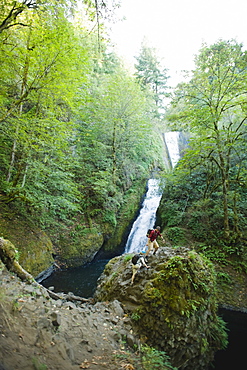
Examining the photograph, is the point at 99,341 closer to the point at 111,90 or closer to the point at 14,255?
the point at 14,255

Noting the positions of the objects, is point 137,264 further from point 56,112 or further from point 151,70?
point 151,70

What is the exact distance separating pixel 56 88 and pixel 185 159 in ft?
22.0

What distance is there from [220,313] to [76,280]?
623 cm

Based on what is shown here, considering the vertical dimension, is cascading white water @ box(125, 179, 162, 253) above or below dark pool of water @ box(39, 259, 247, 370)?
above

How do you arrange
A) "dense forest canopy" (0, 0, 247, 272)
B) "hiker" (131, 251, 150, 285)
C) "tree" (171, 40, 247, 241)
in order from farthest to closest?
"tree" (171, 40, 247, 241)
"dense forest canopy" (0, 0, 247, 272)
"hiker" (131, 251, 150, 285)

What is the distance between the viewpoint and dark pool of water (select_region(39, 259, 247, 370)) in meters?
5.02

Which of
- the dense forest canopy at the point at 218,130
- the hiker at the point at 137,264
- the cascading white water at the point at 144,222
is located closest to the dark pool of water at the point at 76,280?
the cascading white water at the point at 144,222

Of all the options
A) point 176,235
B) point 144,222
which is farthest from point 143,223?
point 176,235

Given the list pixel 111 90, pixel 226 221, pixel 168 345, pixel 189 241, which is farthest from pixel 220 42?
pixel 168 345

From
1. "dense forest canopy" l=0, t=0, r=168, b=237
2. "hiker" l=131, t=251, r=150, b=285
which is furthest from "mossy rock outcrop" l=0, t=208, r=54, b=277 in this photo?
"hiker" l=131, t=251, r=150, b=285

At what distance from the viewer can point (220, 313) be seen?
6996 mm

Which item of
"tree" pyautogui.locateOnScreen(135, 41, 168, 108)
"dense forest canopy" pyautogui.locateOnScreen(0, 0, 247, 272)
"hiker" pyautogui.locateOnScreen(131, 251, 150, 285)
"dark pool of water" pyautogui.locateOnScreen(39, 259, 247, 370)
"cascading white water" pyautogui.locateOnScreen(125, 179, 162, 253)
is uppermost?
"tree" pyautogui.locateOnScreen(135, 41, 168, 108)

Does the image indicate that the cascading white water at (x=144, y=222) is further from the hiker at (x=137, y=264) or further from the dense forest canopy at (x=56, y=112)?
the hiker at (x=137, y=264)

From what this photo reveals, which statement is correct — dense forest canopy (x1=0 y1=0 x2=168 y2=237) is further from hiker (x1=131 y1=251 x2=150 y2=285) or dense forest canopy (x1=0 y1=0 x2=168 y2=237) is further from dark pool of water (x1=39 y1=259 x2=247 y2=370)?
hiker (x1=131 y1=251 x2=150 y2=285)
